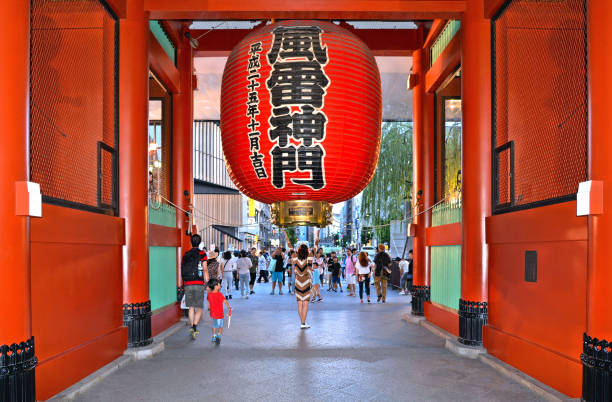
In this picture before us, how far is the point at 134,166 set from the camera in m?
6.56

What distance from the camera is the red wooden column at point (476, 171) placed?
6.55 m

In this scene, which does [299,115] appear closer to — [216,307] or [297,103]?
[297,103]

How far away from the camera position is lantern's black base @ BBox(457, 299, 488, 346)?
6.56 metres

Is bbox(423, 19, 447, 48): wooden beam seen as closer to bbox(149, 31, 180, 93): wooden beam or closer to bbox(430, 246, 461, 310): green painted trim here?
bbox(430, 246, 461, 310): green painted trim

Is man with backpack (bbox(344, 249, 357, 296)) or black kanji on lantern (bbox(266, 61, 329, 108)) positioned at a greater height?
black kanji on lantern (bbox(266, 61, 329, 108))

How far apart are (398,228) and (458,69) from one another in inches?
700

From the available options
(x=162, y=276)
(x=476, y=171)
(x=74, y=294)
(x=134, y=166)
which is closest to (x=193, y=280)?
(x=162, y=276)

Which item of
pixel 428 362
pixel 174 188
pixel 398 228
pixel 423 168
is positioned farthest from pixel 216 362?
pixel 398 228

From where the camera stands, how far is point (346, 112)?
4812 mm

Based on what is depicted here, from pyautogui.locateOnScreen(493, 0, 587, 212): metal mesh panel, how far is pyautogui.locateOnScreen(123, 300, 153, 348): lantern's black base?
525 centimetres

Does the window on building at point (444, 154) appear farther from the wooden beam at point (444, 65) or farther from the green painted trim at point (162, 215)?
the green painted trim at point (162, 215)

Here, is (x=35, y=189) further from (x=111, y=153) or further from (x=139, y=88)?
(x=139, y=88)

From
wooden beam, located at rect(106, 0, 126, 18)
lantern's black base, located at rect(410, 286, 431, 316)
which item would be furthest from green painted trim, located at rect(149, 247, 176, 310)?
lantern's black base, located at rect(410, 286, 431, 316)

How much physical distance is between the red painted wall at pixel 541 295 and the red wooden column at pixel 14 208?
196 inches
